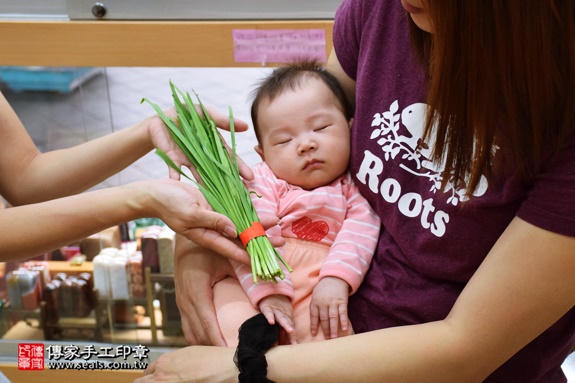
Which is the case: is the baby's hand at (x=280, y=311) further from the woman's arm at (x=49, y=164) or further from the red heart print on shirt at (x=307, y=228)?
the woman's arm at (x=49, y=164)

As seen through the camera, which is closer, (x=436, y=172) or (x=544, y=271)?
(x=544, y=271)

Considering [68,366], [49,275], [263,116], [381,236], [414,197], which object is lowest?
[68,366]

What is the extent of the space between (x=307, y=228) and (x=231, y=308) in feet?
0.82

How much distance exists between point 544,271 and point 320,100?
0.68m

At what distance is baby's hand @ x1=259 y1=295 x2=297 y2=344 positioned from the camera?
140cm

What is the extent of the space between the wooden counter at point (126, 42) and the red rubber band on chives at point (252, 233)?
3.20ft

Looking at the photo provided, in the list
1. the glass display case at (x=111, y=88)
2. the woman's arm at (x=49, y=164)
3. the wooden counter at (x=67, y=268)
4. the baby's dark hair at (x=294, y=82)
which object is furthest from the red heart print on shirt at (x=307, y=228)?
the wooden counter at (x=67, y=268)

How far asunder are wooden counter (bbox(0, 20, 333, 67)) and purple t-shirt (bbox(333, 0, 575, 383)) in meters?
0.81

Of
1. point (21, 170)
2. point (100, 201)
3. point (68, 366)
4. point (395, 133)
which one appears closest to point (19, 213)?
point (100, 201)

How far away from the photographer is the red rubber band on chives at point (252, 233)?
4.74 feet

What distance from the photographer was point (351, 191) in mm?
1574

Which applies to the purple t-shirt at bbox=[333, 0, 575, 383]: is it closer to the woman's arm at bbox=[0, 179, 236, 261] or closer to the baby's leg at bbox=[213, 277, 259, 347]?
the baby's leg at bbox=[213, 277, 259, 347]

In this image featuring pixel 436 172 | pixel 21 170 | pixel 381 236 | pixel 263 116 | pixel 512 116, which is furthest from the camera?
pixel 21 170

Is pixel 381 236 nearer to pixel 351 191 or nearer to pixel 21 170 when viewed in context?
pixel 351 191
